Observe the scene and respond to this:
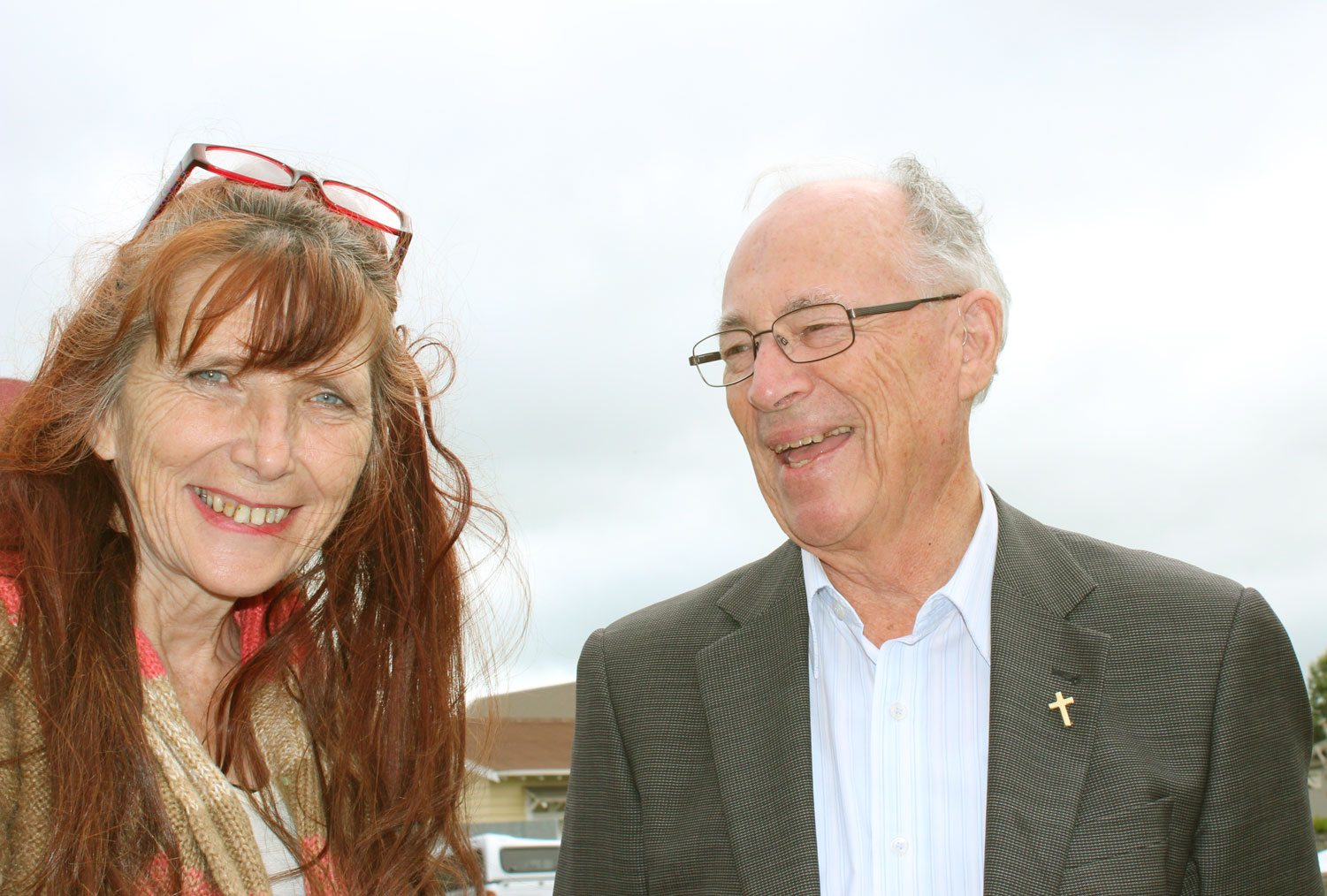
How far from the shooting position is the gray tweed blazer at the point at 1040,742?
213 centimetres

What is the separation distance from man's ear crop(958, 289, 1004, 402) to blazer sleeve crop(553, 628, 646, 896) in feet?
3.80

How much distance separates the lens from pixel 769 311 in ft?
8.39

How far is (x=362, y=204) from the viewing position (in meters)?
2.52

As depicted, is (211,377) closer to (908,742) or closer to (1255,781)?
(908,742)

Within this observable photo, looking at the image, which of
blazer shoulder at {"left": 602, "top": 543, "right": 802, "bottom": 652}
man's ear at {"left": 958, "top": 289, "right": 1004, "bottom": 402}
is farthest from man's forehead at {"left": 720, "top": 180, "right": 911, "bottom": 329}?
blazer shoulder at {"left": 602, "top": 543, "right": 802, "bottom": 652}

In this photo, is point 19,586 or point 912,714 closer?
point 19,586

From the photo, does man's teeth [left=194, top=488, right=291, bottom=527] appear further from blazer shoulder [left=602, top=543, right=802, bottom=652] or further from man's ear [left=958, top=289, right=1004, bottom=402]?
man's ear [left=958, top=289, right=1004, bottom=402]

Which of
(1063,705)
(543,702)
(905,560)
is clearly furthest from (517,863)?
(543,702)

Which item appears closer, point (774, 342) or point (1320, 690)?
point (774, 342)

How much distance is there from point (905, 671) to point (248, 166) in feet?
6.05

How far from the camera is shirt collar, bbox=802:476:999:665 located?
2459 millimetres

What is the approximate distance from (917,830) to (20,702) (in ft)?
5.67

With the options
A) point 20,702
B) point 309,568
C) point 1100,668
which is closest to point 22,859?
point 20,702

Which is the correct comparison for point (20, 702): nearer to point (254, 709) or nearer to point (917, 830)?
point (254, 709)
